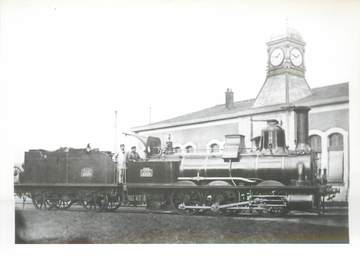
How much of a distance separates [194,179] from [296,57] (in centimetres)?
304

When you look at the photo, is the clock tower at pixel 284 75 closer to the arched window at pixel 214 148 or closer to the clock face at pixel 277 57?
the clock face at pixel 277 57

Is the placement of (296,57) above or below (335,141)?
above

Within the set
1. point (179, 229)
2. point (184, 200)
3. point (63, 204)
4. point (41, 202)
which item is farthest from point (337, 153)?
point (41, 202)

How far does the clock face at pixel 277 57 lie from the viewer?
30.5 ft

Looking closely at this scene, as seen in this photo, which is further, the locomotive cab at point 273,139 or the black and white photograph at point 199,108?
the locomotive cab at point 273,139

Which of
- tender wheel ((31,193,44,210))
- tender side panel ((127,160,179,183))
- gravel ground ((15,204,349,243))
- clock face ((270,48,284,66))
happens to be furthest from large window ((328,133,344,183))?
tender wheel ((31,193,44,210))

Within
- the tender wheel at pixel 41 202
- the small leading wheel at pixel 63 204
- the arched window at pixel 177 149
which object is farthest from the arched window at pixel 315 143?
the tender wheel at pixel 41 202

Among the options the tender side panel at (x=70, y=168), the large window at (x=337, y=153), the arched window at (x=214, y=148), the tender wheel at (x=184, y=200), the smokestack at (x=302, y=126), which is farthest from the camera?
the tender wheel at (x=184, y=200)

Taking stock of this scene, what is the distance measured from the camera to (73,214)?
982cm

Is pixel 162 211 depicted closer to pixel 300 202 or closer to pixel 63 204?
pixel 63 204

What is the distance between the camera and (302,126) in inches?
361

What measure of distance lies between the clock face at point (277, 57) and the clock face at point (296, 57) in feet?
0.62

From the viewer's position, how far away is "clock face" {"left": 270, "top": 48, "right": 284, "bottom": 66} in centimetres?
929
